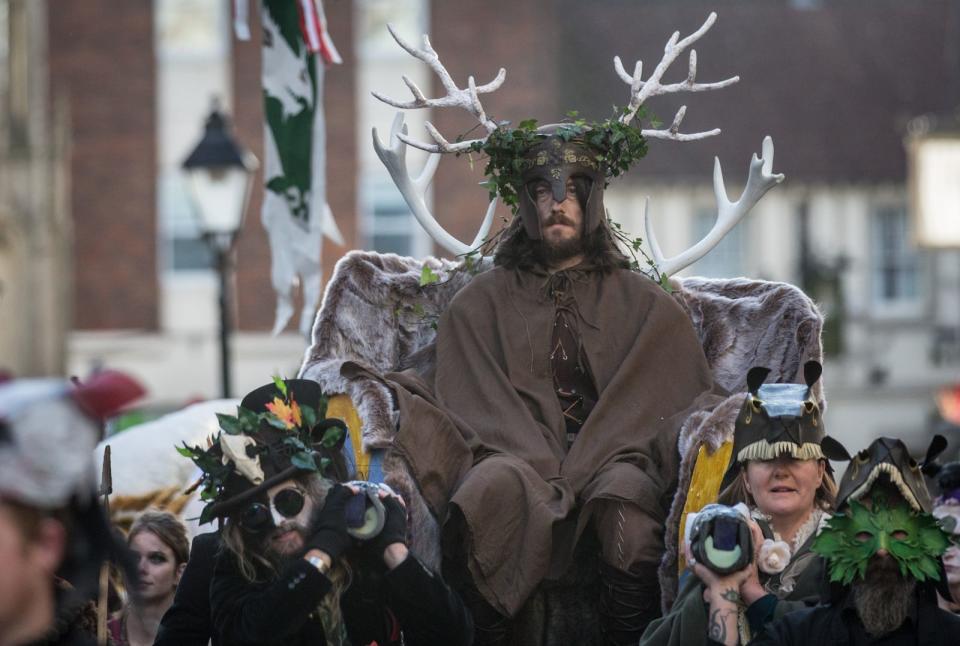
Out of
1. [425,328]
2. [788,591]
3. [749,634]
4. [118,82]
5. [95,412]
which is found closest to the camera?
[95,412]

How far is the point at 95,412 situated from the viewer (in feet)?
13.3

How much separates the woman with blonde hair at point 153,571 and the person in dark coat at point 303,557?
3.55 ft

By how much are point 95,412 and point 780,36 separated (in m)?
35.4

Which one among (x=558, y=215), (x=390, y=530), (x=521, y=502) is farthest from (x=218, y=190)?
(x=390, y=530)

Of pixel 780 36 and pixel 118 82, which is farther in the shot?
pixel 780 36

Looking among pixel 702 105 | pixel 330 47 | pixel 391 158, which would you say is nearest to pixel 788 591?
pixel 391 158

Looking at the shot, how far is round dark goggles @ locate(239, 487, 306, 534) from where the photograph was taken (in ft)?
20.2

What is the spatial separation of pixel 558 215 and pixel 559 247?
172mm

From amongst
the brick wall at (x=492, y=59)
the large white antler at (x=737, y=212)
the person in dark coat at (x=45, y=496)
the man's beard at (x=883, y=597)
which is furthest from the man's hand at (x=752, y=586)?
the brick wall at (x=492, y=59)

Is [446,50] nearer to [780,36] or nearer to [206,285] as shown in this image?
[206,285]

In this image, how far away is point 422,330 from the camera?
8305 millimetres

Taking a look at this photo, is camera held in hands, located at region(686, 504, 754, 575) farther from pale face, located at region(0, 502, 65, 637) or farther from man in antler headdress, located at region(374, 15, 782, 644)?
pale face, located at region(0, 502, 65, 637)

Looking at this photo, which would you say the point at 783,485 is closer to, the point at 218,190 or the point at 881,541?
the point at 881,541

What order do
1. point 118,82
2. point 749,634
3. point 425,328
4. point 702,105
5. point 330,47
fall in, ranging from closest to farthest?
1. point 749,634
2. point 425,328
3. point 330,47
4. point 118,82
5. point 702,105
